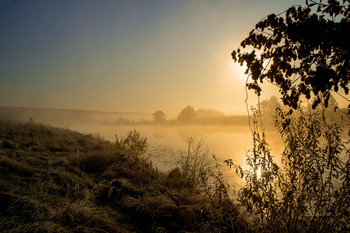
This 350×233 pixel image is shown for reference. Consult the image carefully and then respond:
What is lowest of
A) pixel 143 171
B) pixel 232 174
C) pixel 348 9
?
pixel 232 174

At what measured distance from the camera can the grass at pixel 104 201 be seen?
3.09 meters

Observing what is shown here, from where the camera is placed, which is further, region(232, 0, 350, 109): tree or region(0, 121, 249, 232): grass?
region(0, 121, 249, 232): grass

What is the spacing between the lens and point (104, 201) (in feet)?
13.8

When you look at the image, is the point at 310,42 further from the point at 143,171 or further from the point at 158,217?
the point at 143,171

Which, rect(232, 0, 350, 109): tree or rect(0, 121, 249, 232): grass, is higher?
rect(232, 0, 350, 109): tree

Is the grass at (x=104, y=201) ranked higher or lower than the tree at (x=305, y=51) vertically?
lower

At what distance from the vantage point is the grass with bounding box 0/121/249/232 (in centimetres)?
309

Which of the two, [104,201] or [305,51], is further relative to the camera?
[104,201]

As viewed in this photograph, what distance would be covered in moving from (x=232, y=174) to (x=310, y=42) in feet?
22.0

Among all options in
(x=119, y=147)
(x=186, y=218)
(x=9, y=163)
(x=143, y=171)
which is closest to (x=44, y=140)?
(x=119, y=147)

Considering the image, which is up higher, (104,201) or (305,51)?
(305,51)

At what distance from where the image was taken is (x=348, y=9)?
6.57 feet

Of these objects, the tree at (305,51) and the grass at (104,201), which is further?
the grass at (104,201)

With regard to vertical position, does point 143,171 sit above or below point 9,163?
below
